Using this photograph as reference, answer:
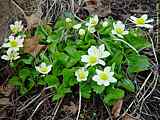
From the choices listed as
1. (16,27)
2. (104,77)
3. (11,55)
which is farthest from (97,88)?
(16,27)

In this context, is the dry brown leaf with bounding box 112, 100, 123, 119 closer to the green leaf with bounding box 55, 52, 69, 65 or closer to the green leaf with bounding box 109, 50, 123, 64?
the green leaf with bounding box 109, 50, 123, 64

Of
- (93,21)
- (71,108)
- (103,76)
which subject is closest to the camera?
(103,76)

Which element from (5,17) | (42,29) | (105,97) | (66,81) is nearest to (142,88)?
(105,97)

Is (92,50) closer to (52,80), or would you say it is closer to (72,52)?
(72,52)

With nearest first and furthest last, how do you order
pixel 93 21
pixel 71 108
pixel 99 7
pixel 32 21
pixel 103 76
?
pixel 103 76, pixel 71 108, pixel 93 21, pixel 32 21, pixel 99 7

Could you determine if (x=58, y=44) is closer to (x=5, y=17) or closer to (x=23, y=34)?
(x=23, y=34)

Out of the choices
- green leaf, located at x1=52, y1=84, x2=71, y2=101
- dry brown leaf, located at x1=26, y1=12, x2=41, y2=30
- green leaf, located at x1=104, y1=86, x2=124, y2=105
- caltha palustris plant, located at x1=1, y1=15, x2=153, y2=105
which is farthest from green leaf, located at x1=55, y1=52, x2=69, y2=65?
dry brown leaf, located at x1=26, y1=12, x2=41, y2=30
